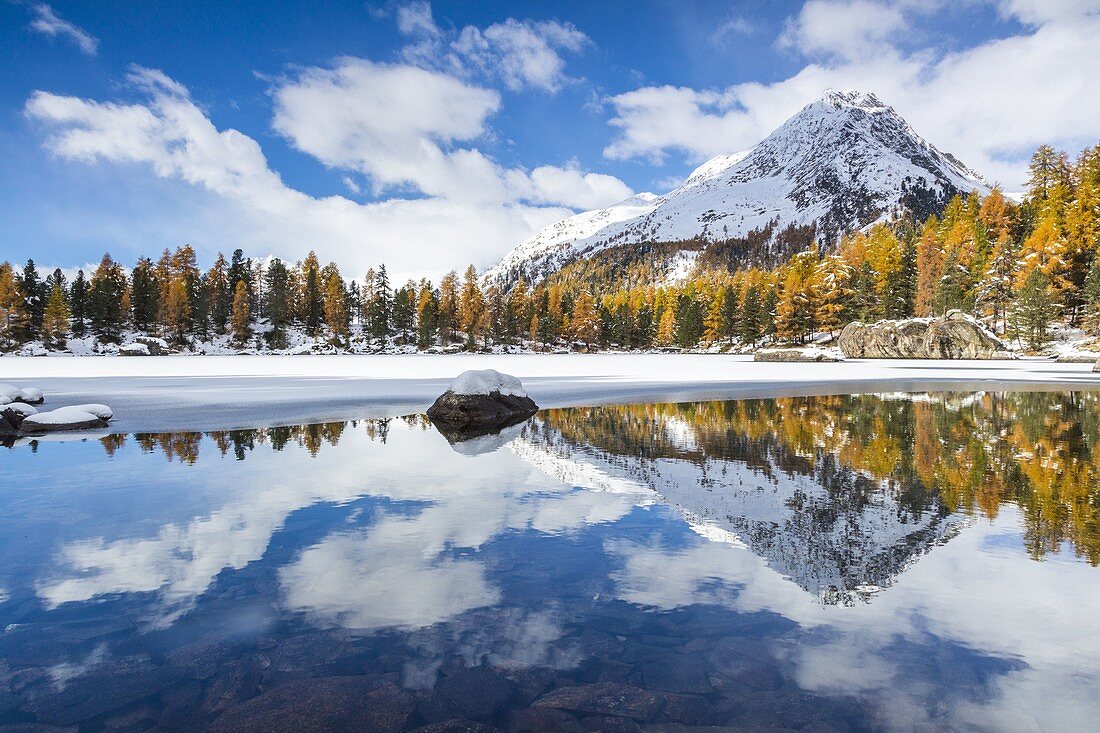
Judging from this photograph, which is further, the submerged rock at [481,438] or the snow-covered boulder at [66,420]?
the snow-covered boulder at [66,420]

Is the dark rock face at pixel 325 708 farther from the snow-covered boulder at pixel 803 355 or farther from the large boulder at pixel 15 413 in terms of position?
the snow-covered boulder at pixel 803 355

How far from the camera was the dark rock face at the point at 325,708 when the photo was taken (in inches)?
122

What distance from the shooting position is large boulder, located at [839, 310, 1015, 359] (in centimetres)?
5106

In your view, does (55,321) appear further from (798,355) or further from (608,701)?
(608,701)

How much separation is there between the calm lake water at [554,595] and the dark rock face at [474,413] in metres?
4.92

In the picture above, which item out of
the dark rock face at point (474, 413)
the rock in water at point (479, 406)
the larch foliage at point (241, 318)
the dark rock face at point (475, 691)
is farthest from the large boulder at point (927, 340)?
the larch foliage at point (241, 318)

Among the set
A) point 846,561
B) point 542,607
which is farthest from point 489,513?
point 846,561

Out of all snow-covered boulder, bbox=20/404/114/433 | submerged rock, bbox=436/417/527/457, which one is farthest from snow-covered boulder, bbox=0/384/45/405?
submerged rock, bbox=436/417/527/457

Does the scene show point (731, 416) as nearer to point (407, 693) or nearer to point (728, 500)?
point (728, 500)

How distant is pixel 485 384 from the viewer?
52.6ft

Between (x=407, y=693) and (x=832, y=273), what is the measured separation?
82963 millimetres

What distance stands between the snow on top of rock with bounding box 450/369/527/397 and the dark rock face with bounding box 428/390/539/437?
0.56ft

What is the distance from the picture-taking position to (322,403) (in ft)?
61.9

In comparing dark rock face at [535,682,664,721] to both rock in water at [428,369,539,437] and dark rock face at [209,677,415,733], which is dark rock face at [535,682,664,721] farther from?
rock in water at [428,369,539,437]
